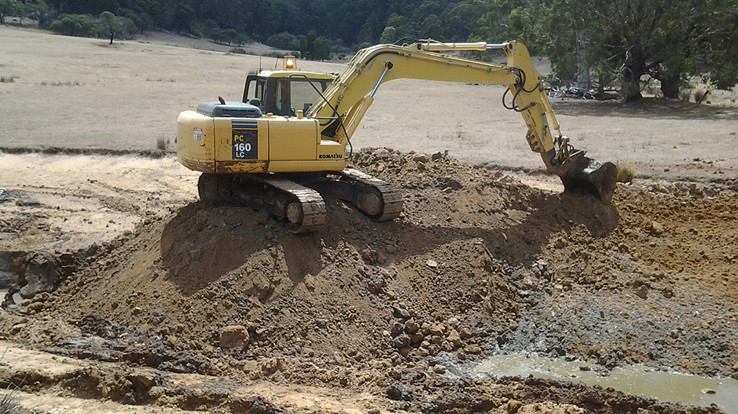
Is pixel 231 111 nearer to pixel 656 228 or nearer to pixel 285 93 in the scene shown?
pixel 285 93

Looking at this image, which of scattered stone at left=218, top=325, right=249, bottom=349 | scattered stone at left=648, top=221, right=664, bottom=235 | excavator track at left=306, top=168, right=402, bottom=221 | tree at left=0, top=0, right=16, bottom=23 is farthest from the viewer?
tree at left=0, top=0, right=16, bottom=23

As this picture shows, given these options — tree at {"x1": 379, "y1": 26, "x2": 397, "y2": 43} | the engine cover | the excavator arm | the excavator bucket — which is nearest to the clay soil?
the excavator bucket

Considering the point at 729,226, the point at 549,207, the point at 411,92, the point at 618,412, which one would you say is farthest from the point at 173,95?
the point at 618,412

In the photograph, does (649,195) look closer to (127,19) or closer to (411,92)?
(411,92)

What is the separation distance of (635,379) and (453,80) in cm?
484

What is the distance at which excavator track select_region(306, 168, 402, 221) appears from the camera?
9453 mm

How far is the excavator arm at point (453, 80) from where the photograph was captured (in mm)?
9836

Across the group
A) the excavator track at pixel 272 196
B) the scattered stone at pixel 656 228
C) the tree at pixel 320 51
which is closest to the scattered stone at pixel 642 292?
the scattered stone at pixel 656 228

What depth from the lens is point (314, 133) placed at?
9.18 metres

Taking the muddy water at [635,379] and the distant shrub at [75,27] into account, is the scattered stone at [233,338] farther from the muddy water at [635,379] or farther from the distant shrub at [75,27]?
the distant shrub at [75,27]

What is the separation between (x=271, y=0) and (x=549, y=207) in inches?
3310

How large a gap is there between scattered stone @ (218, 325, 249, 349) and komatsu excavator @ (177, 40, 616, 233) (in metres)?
1.51

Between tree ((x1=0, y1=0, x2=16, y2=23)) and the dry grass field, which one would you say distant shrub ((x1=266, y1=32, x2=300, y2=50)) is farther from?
the dry grass field

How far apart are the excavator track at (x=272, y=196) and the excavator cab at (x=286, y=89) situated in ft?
3.57
